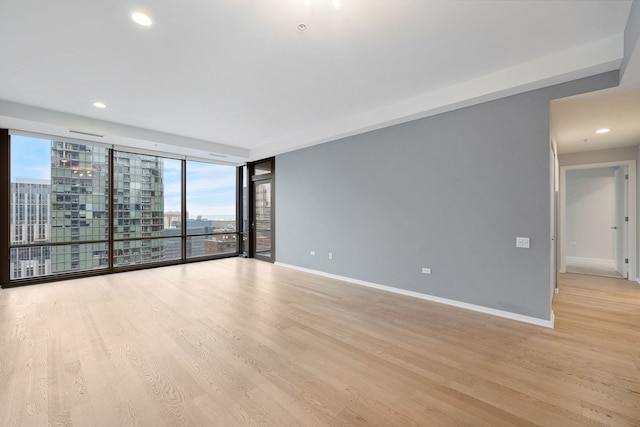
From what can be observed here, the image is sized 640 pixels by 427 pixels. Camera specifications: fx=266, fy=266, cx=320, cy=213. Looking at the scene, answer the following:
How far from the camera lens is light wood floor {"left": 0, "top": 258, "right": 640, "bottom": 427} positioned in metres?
1.72

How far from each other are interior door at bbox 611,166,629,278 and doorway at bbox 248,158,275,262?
23.9 feet

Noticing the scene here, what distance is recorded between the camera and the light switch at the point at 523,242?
10.3 ft

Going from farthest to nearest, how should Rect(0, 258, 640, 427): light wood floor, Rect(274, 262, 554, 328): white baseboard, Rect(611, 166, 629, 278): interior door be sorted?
Rect(611, 166, 629, 278): interior door < Rect(274, 262, 554, 328): white baseboard < Rect(0, 258, 640, 427): light wood floor

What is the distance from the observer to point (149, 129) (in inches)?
211

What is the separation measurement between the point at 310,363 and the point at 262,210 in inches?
216

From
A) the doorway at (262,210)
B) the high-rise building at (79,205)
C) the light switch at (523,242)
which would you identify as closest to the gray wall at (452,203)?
the light switch at (523,242)

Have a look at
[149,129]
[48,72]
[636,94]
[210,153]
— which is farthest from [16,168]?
[636,94]

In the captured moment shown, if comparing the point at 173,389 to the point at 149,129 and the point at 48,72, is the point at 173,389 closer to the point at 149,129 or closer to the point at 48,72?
the point at 48,72

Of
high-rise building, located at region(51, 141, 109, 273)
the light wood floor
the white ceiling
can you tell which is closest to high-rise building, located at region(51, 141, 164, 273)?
high-rise building, located at region(51, 141, 109, 273)

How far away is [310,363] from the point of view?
90.3 inches

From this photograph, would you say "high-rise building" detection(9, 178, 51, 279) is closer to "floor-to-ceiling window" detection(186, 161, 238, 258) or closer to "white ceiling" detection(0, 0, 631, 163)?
"white ceiling" detection(0, 0, 631, 163)

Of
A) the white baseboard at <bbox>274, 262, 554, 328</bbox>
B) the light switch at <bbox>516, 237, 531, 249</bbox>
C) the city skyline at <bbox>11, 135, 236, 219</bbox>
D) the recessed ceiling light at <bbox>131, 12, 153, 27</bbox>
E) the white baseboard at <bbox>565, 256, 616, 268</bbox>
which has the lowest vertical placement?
the white baseboard at <bbox>274, 262, 554, 328</bbox>

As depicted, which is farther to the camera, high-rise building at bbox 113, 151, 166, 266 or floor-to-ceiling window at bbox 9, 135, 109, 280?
high-rise building at bbox 113, 151, 166, 266

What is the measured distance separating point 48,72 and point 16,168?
2799 mm
